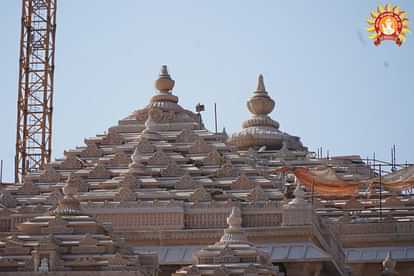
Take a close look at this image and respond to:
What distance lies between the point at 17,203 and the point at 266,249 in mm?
10351

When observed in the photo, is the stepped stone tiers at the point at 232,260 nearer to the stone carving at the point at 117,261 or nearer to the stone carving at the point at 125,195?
the stone carving at the point at 117,261

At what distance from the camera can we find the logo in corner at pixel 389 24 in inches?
2345

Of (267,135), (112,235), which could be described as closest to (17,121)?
(267,135)

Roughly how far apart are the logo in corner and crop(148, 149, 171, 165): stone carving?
53.5ft

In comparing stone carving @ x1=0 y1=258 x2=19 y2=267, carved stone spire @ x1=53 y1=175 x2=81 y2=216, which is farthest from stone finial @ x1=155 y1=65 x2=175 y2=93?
stone carving @ x1=0 y1=258 x2=19 y2=267

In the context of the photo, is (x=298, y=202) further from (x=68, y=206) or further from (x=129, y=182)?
(x=68, y=206)

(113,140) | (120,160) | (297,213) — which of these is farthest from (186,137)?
(297,213)

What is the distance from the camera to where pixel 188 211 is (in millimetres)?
72562

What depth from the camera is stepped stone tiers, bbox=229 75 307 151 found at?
315 feet

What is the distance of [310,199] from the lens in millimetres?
83938

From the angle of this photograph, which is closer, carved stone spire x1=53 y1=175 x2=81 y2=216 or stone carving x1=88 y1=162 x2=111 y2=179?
carved stone spire x1=53 y1=175 x2=81 y2=216

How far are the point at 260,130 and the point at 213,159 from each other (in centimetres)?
1856

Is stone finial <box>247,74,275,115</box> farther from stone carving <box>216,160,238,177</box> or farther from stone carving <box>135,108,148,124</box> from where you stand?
stone carving <box>216,160,238,177</box>

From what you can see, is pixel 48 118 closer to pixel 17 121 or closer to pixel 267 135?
pixel 17 121
